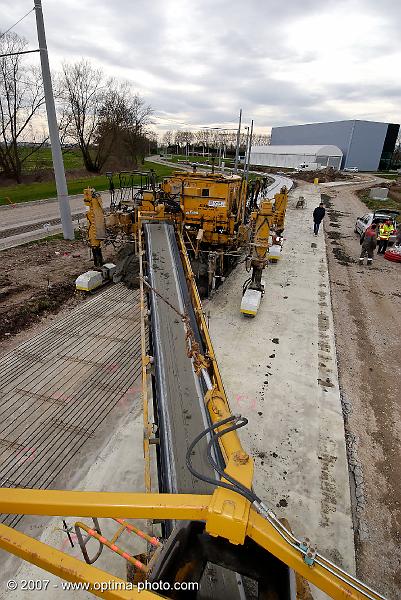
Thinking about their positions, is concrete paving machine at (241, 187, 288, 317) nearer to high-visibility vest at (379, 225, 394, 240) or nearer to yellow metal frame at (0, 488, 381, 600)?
yellow metal frame at (0, 488, 381, 600)

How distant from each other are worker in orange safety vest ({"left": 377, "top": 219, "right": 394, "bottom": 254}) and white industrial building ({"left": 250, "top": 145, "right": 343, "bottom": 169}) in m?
56.0

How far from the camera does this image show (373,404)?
583 centimetres

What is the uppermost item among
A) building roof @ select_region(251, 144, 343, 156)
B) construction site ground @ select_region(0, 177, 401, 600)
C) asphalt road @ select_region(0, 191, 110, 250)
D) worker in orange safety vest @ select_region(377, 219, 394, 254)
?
building roof @ select_region(251, 144, 343, 156)

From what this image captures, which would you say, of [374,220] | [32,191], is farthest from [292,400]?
[32,191]

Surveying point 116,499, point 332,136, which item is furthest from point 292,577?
point 332,136

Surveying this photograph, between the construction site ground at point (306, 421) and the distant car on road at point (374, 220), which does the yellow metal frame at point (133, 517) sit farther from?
the distant car on road at point (374, 220)

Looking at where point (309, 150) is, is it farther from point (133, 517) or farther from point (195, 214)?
point (133, 517)

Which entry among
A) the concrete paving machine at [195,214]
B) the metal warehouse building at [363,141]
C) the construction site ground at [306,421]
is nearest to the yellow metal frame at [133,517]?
the construction site ground at [306,421]

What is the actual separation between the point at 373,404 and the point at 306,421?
1.41 meters

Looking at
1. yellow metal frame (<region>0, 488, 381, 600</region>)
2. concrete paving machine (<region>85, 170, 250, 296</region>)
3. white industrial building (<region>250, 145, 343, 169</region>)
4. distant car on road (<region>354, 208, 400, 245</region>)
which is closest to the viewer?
yellow metal frame (<region>0, 488, 381, 600</region>)

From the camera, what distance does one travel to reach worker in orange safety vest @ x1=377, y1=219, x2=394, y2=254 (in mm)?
14391

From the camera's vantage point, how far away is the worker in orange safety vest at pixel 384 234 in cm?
1439

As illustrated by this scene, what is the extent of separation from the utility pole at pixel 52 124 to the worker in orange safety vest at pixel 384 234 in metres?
12.9

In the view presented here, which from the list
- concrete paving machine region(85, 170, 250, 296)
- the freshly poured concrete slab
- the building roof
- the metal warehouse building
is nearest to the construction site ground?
the freshly poured concrete slab
